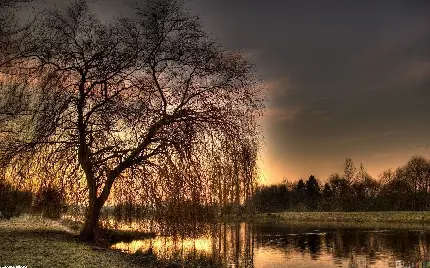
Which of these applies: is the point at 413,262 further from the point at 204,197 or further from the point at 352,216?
the point at 352,216

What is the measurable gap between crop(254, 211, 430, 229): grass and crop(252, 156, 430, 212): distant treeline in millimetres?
5814

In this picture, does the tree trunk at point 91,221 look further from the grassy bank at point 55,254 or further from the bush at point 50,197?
the bush at point 50,197

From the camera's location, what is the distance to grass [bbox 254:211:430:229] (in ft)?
186

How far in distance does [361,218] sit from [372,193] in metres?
22.0

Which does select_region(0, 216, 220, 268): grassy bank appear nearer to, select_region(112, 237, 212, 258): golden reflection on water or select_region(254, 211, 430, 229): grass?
select_region(112, 237, 212, 258): golden reflection on water

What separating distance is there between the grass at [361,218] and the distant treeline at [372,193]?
19.1 ft

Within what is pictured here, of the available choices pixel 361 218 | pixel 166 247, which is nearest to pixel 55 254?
pixel 166 247

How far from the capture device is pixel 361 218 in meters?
67.1

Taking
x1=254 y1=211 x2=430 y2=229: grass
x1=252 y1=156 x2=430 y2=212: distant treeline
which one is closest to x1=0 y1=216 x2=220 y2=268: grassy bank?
x1=254 y1=211 x2=430 y2=229: grass

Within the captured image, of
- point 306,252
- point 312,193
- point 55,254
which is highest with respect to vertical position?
point 312,193

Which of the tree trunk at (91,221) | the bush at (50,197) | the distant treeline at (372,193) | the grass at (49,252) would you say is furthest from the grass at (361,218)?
the bush at (50,197)

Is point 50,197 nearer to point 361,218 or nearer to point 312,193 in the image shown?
point 361,218

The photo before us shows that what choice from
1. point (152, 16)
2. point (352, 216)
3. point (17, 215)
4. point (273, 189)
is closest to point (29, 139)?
point (152, 16)

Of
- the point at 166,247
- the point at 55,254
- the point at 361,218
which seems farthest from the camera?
the point at 361,218
